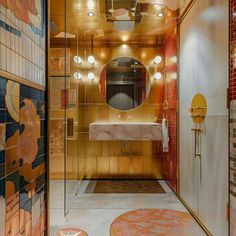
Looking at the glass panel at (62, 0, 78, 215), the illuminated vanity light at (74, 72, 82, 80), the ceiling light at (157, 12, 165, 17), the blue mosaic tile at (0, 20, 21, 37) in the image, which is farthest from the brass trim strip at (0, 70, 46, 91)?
the ceiling light at (157, 12, 165, 17)

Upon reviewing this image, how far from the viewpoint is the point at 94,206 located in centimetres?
308

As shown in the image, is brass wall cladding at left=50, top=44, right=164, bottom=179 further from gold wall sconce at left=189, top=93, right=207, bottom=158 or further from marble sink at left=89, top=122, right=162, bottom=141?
gold wall sconce at left=189, top=93, right=207, bottom=158

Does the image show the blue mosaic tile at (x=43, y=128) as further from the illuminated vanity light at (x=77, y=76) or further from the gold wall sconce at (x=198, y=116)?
the illuminated vanity light at (x=77, y=76)

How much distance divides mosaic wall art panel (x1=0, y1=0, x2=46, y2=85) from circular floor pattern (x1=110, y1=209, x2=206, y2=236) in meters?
1.77

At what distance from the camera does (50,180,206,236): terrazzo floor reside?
2.50m

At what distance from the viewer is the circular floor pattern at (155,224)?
2.35 metres

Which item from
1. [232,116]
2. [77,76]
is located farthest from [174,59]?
[232,116]

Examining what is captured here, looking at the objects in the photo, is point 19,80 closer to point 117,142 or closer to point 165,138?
point 165,138

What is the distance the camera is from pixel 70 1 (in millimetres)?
3145

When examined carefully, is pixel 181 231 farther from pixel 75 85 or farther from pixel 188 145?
pixel 75 85

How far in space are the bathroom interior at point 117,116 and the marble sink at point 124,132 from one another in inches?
→ 0.6

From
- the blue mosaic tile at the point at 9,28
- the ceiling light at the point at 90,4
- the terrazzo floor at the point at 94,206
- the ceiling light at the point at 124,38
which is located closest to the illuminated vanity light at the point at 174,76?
the ceiling light at the point at 124,38

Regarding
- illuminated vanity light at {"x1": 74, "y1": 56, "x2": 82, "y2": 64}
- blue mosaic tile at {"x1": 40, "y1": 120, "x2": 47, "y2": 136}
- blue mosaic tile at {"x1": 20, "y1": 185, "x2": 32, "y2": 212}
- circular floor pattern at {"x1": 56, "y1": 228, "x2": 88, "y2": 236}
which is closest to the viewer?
blue mosaic tile at {"x1": 20, "y1": 185, "x2": 32, "y2": 212}

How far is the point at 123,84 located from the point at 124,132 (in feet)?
3.51
